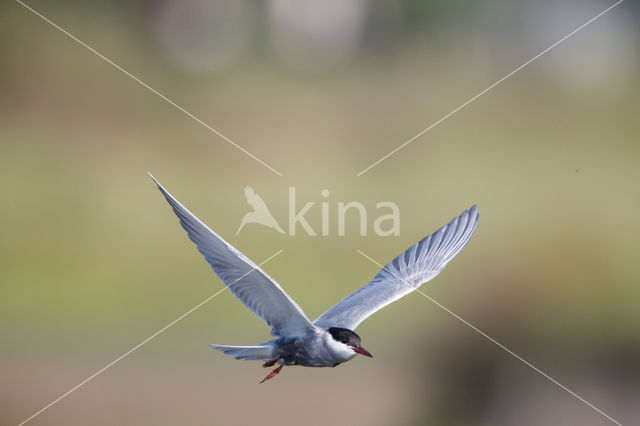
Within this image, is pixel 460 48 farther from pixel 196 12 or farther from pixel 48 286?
pixel 48 286

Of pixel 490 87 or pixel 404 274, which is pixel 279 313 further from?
pixel 490 87

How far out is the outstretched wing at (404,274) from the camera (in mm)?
2877

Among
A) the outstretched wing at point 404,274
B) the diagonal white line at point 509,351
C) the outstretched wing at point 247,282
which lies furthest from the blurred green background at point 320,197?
the outstretched wing at point 247,282

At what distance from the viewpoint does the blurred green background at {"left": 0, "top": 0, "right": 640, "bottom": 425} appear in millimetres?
5684

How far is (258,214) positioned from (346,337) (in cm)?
400

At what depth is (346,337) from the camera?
2.52 metres

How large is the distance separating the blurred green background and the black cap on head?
101 inches

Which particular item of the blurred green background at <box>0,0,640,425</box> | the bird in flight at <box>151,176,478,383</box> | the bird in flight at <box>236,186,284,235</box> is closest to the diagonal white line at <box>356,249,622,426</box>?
the blurred green background at <box>0,0,640,425</box>

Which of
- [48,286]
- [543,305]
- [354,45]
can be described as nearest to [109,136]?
[48,286]

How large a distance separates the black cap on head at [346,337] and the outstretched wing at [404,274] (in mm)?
229

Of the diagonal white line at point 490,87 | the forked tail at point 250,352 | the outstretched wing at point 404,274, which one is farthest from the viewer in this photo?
the diagonal white line at point 490,87

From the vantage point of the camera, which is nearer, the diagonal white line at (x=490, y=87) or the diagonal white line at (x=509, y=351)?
the diagonal white line at (x=509, y=351)

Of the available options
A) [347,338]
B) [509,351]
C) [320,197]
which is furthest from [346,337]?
[320,197]

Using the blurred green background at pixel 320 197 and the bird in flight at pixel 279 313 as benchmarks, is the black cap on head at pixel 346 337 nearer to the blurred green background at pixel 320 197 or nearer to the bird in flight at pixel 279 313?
the bird in flight at pixel 279 313
